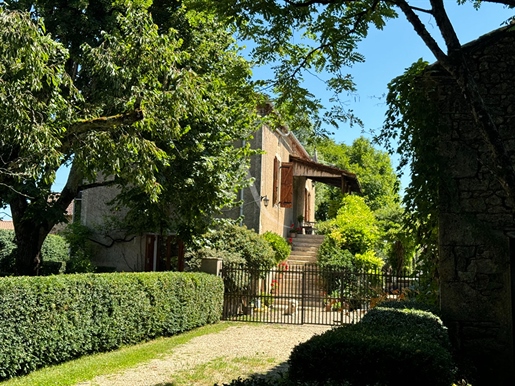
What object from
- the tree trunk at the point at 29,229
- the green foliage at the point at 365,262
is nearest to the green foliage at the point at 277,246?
the green foliage at the point at 365,262

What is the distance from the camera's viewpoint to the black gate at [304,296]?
50.2 feet

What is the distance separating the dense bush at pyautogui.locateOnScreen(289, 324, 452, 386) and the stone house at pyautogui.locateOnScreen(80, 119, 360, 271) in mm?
12488

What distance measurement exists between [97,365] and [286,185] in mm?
15896

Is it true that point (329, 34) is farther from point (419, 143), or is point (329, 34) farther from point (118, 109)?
→ point (118, 109)

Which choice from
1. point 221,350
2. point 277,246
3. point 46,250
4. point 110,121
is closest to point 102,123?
point 110,121

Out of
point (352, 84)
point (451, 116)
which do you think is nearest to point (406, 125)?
point (451, 116)

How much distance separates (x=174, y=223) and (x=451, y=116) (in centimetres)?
995

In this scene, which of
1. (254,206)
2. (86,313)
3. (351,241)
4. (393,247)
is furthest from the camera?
(393,247)

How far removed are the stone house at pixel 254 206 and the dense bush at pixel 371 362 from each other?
12.5 metres

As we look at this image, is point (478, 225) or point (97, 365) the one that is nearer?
point (478, 225)

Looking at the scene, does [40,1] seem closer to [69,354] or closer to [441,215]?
[69,354]

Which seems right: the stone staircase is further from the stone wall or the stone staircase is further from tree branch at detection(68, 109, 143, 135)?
the stone wall

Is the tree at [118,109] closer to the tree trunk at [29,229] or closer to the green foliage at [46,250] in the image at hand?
the tree trunk at [29,229]

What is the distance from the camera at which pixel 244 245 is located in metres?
17.3
